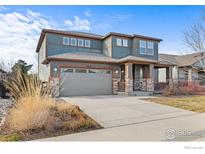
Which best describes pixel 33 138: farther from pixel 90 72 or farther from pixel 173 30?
pixel 90 72

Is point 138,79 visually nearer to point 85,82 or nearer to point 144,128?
point 85,82

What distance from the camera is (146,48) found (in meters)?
19.0

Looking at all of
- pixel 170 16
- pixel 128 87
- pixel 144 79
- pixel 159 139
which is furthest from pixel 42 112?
pixel 144 79

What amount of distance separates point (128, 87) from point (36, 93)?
10.5 m

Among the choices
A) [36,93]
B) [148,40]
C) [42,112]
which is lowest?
[42,112]

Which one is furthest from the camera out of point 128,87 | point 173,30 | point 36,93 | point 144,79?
point 144,79

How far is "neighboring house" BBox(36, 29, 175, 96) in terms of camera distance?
47.6 ft

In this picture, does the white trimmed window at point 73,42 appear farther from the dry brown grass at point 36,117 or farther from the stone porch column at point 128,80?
the dry brown grass at point 36,117

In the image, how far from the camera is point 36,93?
19.8 feet

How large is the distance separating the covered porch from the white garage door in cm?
144

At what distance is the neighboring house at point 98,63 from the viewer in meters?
14.5

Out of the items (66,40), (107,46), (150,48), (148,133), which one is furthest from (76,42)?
(148,133)

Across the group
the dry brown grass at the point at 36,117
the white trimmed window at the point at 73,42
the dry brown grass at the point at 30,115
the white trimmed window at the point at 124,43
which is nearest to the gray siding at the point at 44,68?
the white trimmed window at the point at 73,42

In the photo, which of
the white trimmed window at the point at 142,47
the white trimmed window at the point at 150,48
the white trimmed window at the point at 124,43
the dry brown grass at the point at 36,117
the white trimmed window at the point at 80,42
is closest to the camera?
the dry brown grass at the point at 36,117
